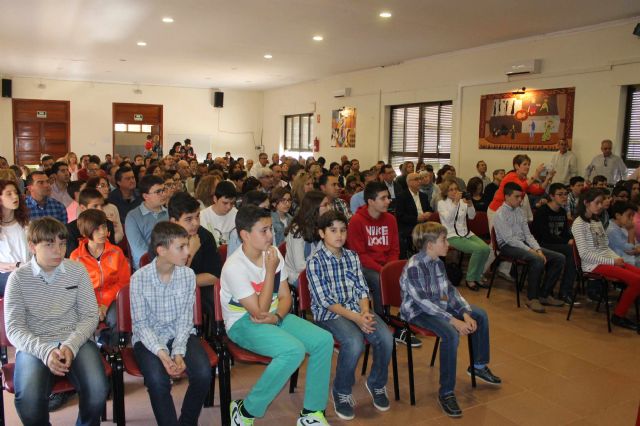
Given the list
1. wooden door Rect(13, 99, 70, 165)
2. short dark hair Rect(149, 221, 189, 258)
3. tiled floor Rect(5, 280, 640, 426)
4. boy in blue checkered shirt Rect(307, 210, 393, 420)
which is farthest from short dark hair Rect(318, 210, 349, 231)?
wooden door Rect(13, 99, 70, 165)

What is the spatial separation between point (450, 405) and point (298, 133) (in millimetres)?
14152

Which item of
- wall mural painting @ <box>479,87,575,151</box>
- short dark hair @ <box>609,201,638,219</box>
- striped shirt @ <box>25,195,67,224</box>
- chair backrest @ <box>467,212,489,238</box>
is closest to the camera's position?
striped shirt @ <box>25,195,67,224</box>

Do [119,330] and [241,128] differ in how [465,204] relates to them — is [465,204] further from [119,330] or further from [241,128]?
[241,128]

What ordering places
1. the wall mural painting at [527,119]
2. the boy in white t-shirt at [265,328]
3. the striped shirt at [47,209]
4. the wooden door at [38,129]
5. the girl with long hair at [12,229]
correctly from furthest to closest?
the wooden door at [38,129]
the wall mural painting at [527,119]
the striped shirt at [47,209]
the girl with long hair at [12,229]
the boy in white t-shirt at [265,328]

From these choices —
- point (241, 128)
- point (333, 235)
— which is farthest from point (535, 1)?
point (241, 128)

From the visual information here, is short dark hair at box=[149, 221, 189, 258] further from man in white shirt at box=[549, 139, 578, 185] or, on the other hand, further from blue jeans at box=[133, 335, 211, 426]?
man in white shirt at box=[549, 139, 578, 185]

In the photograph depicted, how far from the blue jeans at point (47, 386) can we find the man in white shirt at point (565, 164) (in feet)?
25.4

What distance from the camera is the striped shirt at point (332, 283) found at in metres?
3.29

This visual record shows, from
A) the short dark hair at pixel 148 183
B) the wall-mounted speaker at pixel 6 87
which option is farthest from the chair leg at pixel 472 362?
the wall-mounted speaker at pixel 6 87

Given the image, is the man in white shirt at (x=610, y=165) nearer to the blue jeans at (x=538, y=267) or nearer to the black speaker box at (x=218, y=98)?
the blue jeans at (x=538, y=267)

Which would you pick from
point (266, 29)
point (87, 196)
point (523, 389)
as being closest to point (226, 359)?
point (523, 389)

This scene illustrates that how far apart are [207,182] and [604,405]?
4.02m

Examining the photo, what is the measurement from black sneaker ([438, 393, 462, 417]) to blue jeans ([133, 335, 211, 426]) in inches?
56.8

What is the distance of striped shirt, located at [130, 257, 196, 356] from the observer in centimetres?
275
